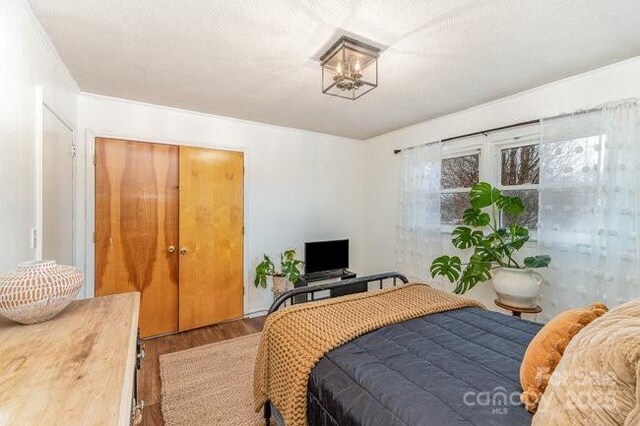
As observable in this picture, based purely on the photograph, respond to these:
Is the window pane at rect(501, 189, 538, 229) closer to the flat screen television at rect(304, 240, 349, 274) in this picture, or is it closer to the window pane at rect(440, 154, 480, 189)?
the window pane at rect(440, 154, 480, 189)

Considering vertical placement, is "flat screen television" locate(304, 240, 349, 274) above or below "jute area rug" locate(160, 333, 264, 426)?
above

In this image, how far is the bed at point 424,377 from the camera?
0.96 meters

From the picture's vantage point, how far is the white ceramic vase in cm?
90

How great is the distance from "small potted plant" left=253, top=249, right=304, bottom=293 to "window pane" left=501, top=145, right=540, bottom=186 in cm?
233

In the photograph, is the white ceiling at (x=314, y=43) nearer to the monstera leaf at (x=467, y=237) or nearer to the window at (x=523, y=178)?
the window at (x=523, y=178)

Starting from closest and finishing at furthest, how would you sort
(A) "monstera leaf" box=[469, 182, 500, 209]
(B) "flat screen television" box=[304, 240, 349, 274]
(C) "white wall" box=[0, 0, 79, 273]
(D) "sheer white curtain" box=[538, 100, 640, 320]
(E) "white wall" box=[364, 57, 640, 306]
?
(C) "white wall" box=[0, 0, 79, 273] < (D) "sheer white curtain" box=[538, 100, 640, 320] < (E) "white wall" box=[364, 57, 640, 306] < (A) "monstera leaf" box=[469, 182, 500, 209] < (B) "flat screen television" box=[304, 240, 349, 274]

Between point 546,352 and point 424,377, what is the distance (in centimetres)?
42

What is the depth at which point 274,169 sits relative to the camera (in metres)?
3.60

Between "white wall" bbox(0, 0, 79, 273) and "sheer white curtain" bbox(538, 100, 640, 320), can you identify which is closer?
"white wall" bbox(0, 0, 79, 273)

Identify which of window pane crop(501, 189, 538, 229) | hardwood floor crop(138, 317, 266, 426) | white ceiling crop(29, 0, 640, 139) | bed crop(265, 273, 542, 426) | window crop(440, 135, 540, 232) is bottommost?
hardwood floor crop(138, 317, 266, 426)

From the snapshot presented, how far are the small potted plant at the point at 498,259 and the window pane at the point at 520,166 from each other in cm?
28

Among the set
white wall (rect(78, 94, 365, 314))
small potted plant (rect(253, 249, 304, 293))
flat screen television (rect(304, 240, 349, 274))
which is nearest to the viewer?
white wall (rect(78, 94, 365, 314))

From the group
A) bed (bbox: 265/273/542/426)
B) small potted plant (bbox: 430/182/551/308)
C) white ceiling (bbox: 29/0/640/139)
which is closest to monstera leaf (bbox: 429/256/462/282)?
small potted plant (bbox: 430/182/551/308)

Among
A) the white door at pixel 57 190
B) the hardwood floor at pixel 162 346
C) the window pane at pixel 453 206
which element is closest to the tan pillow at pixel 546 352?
the hardwood floor at pixel 162 346
